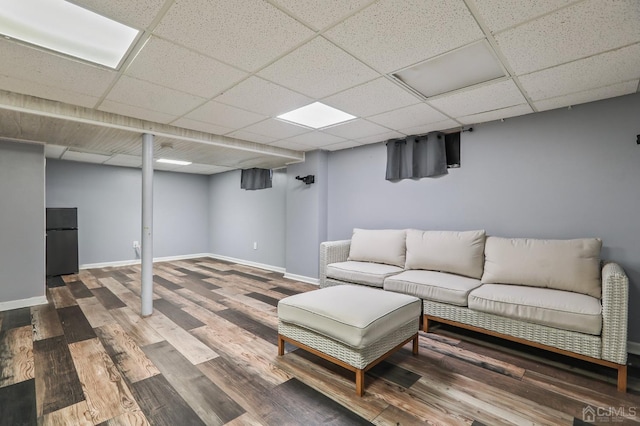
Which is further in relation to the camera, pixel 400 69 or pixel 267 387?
pixel 400 69

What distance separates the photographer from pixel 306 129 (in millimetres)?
3686

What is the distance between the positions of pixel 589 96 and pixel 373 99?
1936 millimetres

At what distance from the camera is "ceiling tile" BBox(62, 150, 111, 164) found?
507cm

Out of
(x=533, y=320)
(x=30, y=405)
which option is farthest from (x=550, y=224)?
(x=30, y=405)

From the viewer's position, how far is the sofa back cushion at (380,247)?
3.70 meters

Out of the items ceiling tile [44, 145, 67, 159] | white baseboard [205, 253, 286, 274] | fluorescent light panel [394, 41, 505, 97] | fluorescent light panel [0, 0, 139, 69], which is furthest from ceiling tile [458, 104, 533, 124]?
ceiling tile [44, 145, 67, 159]

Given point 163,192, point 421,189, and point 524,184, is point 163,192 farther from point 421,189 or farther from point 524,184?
point 524,184

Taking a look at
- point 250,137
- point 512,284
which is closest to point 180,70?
point 250,137

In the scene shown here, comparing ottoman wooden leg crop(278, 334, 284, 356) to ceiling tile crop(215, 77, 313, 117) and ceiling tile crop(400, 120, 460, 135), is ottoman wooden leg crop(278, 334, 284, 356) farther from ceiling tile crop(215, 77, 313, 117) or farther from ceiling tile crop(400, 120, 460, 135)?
ceiling tile crop(400, 120, 460, 135)

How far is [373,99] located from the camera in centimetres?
270

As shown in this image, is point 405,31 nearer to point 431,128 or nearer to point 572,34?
point 572,34

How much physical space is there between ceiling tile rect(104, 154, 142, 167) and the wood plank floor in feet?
9.74

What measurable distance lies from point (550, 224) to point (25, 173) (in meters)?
6.17

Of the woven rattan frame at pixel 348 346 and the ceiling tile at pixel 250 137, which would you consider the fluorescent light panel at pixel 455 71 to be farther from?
the ceiling tile at pixel 250 137
